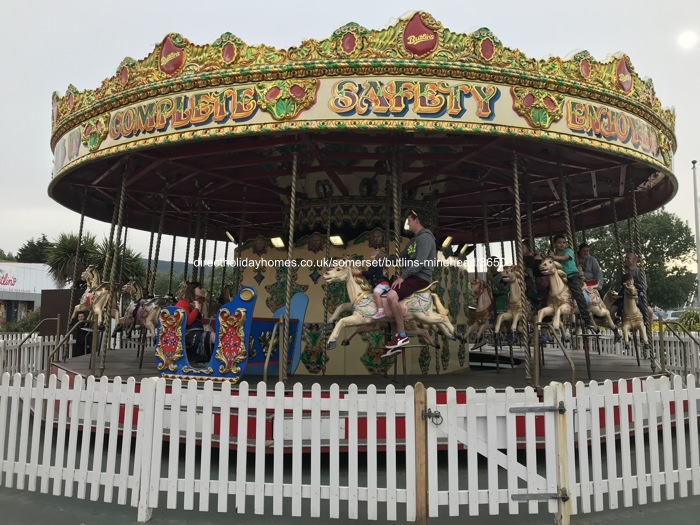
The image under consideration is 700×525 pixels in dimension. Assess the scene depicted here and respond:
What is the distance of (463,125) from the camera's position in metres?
6.11

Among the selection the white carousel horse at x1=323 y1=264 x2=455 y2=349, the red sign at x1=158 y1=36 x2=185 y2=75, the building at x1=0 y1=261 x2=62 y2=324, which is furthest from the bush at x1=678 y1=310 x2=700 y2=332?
the building at x1=0 y1=261 x2=62 y2=324

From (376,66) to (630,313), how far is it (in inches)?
231

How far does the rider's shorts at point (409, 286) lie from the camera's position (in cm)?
645

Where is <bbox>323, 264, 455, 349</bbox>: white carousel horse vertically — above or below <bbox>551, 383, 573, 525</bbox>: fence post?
above

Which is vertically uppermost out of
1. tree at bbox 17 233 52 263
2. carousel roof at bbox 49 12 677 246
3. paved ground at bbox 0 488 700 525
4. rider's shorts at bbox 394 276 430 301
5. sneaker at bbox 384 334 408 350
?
tree at bbox 17 233 52 263

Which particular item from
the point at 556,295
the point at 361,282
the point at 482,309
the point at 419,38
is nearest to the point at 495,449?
the point at 361,282

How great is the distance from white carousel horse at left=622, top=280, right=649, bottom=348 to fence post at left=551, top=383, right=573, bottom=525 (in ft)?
17.1

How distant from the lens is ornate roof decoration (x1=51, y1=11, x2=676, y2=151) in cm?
604

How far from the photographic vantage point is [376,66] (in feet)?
19.7

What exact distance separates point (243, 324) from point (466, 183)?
6428 millimetres

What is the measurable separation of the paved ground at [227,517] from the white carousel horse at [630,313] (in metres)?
4.66

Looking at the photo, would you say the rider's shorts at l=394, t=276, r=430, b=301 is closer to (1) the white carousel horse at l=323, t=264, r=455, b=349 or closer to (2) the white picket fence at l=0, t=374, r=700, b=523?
(1) the white carousel horse at l=323, t=264, r=455, b=349

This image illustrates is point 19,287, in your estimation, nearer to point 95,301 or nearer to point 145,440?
point 95,301

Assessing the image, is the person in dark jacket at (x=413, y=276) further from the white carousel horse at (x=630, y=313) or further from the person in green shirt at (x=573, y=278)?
the white carousel horse at (x=630, y=313)
